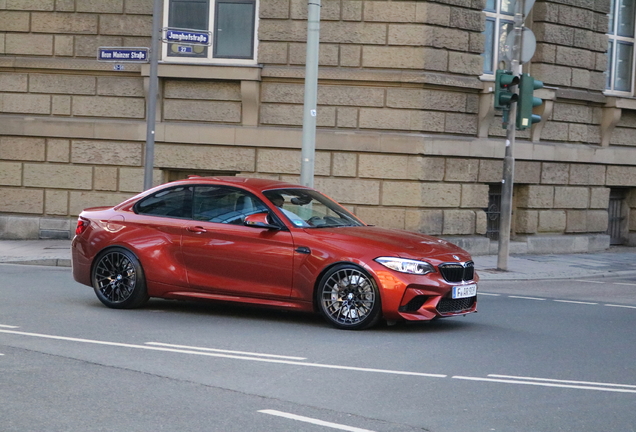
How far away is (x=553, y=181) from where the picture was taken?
19.8 meters

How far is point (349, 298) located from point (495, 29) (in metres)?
11.4

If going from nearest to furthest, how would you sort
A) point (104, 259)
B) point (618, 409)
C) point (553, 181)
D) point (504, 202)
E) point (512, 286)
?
point (618, 409), point (104, 259), point (512, 286), point (504, 202), point (553, 181)

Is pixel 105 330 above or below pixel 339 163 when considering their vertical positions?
below

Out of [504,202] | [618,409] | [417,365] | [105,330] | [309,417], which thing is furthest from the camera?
[504,202]

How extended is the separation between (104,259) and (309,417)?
5153mm

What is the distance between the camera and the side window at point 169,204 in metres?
10.4

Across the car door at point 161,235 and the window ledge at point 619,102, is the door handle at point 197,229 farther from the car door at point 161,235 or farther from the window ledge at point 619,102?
the window ledge at point 619,102

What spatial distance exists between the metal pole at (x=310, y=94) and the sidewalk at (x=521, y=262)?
3120 mm

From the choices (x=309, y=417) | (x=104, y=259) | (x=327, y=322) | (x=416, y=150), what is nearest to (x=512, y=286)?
(x=416, y=150)

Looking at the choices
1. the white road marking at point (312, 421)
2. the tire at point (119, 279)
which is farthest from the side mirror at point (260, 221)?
the white road marking at point (312, 421)

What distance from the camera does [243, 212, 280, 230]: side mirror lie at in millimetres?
9837

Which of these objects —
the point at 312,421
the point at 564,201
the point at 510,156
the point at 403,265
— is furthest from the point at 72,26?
the point at 312,421

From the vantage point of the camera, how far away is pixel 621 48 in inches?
853

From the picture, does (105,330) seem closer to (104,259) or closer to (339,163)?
(104,259)
